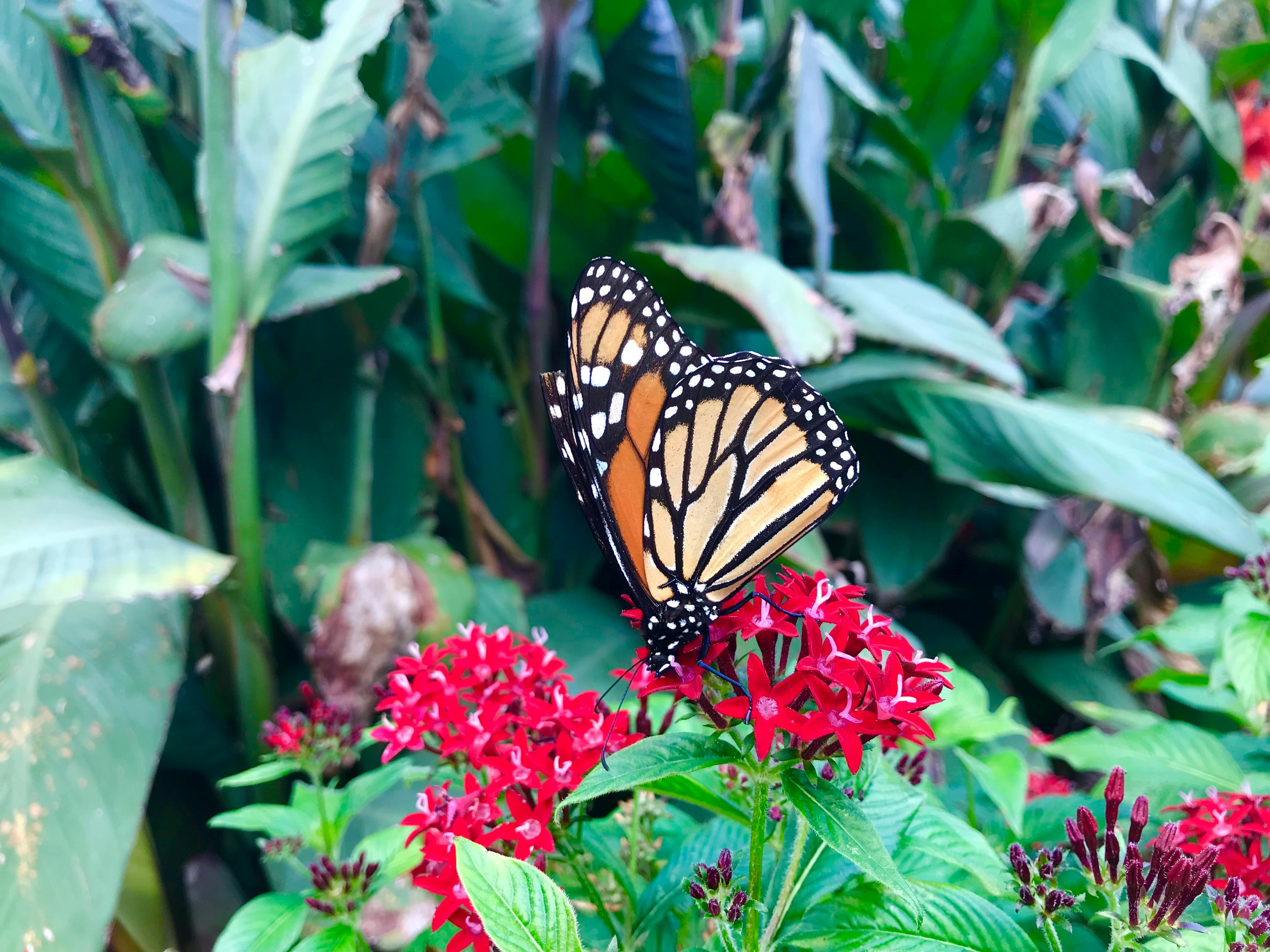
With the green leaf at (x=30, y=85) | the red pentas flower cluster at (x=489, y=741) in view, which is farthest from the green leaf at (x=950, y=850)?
the green leaf at (x=30, y=85)

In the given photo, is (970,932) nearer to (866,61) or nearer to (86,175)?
(86,175)

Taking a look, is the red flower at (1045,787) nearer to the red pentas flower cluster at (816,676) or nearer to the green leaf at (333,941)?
the red pentas flower cluster at (816,676)

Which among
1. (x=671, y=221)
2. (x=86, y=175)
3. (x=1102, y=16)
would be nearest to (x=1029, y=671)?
(x=671, y=221)

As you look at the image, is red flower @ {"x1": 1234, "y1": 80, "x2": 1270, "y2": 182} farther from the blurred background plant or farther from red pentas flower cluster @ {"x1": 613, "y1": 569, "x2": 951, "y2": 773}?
red pentas flower cluster @ {"x1": 613, "y1": 569, "x2": 951, "y2": 773}

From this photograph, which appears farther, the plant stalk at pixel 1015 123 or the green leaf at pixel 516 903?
the plant stalk at pixel 1015 123

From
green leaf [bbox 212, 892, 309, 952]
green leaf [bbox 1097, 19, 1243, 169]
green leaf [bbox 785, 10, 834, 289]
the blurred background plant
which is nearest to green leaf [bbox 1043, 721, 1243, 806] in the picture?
the blurred background plant

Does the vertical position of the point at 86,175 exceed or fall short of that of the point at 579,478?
it exceeds it
